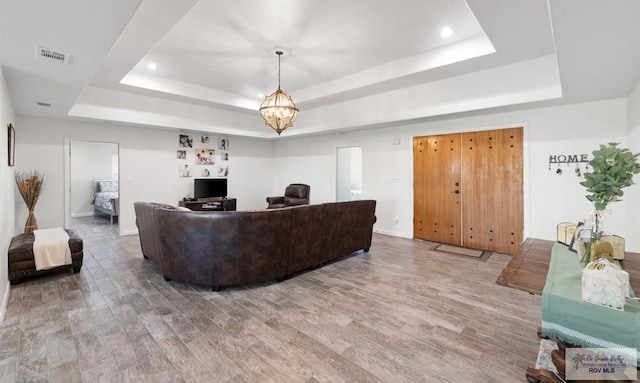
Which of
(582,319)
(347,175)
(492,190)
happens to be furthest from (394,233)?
(582,319)

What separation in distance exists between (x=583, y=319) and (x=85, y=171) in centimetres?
1166

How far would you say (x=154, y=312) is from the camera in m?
2.72

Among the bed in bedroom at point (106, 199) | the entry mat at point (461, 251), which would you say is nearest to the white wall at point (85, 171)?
the bed in bedroom at point (106, 199)

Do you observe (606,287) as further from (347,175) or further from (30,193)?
(30,193)

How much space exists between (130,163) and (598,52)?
24.6 ft

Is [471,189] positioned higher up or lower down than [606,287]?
higher up

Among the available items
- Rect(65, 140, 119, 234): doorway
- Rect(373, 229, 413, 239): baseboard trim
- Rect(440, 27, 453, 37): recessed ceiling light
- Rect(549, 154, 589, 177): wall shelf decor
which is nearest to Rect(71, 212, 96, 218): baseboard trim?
Rect(65, 140, 119, 234): doorway

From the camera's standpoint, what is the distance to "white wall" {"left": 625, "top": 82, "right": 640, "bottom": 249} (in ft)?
10.7

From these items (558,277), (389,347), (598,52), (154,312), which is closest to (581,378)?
(558,277)

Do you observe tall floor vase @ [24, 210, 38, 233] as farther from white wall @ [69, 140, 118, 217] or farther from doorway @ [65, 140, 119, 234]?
white wall @ [69, 140, 118, 217]

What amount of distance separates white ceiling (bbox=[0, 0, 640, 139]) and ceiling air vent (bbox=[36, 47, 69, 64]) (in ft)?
0.16

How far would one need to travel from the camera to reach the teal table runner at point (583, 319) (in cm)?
114

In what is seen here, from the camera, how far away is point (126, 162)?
239 inches

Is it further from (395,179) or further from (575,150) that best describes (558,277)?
(395,179)
